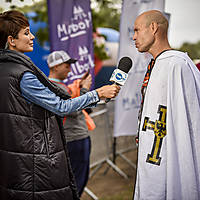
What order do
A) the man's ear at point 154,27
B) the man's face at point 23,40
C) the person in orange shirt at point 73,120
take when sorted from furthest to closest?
the person in orange shirt at point 73,120 < the man's ear at point 154,27 < the man's face at point 23,40

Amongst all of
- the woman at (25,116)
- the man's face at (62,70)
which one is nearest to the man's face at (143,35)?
the woman at (25,116)

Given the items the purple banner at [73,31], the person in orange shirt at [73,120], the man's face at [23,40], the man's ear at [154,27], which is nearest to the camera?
the man's face at [23,40]

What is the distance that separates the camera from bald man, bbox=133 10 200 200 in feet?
6.58

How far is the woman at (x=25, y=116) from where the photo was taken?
6.26 ft

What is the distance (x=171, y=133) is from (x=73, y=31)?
99.2 inches

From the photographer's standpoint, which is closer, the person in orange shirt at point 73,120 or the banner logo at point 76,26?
the person in orange shirt at point 73,120

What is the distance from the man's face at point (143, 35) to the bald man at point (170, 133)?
0.17 m

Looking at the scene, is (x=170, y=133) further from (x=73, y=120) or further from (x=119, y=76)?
(x=73, y=120)

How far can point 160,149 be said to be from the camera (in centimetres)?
208

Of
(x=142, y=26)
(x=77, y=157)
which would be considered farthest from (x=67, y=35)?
(x=142, y=26)

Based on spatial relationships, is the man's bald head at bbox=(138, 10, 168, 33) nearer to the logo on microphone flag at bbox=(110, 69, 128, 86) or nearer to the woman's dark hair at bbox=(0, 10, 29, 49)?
the logo on microphone flag at bbox=(110, 69, 128, 86)

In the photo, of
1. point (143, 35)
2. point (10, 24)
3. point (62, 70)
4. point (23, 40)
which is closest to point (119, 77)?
point (143, 35)

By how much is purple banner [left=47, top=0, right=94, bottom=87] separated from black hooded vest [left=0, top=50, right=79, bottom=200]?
2091 mm

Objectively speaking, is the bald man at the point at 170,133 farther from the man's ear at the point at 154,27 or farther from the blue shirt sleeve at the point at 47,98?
the blue shirt sleeve at the point at 47,98
